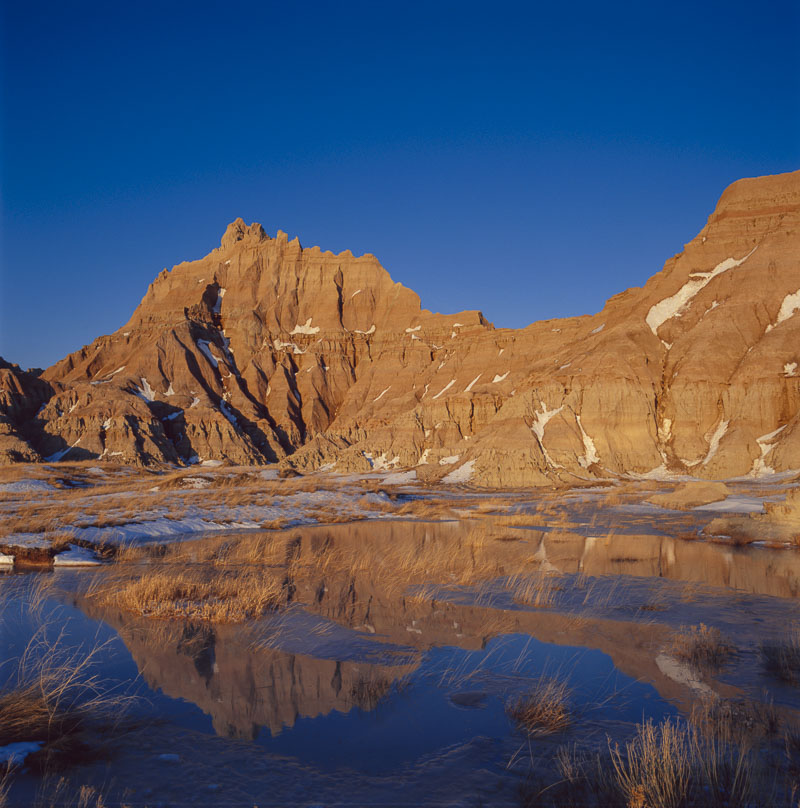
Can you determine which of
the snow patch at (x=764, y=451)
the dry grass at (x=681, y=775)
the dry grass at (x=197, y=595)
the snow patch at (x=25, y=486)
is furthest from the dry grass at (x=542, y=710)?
the snow patch at (x=764, y=451)

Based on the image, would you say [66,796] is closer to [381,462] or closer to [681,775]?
[681,775]

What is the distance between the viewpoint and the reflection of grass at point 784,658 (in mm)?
6938

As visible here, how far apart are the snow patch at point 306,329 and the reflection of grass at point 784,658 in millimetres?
130098

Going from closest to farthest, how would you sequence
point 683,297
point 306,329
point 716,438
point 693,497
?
point 693,497
point 716,438
point 683,297
point 306,329

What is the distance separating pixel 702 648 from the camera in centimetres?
788

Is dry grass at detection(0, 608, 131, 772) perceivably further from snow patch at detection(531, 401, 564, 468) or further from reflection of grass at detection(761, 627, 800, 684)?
snow patch at detection(531, 401, 564, 468)

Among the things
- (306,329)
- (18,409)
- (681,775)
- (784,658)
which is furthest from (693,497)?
(306,329)

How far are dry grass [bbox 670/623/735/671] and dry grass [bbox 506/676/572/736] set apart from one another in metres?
2.20

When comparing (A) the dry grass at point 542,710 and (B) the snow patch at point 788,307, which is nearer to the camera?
(A) the dry grass at point 542,710

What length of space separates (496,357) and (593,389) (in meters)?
32.5

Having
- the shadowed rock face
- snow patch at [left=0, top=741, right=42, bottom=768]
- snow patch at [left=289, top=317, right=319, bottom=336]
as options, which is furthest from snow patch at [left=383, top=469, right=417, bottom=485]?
snow patch at [left=289, top=317, right=319, bottom=336]

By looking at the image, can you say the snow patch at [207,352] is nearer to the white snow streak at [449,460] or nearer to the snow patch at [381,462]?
the snow patch at [381,462]

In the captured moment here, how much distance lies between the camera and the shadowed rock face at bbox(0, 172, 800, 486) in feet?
198

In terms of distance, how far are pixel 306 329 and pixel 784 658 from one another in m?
133
